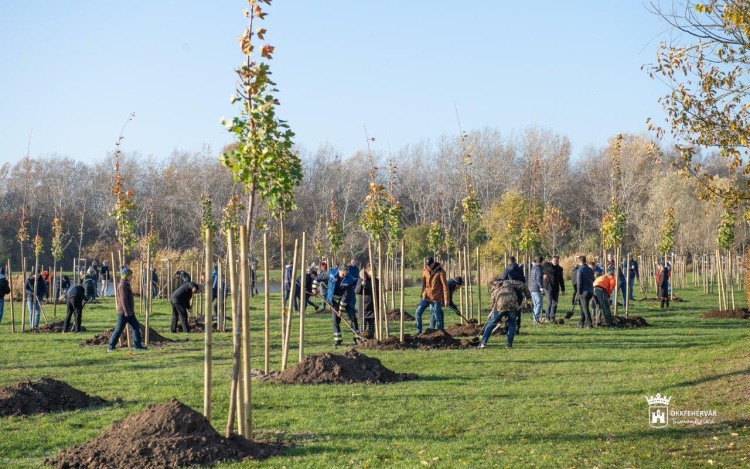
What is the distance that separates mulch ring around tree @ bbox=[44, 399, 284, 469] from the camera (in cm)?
706

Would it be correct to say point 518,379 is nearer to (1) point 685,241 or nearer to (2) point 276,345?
(2) point 276,345

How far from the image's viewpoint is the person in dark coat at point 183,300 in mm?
19797

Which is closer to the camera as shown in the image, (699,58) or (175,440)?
(175,440)

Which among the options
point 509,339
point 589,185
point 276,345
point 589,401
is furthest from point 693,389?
point 589,185

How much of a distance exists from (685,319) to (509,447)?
54.3ft

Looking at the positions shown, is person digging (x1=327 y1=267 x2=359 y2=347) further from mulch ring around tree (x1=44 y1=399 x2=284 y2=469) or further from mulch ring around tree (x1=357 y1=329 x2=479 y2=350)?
mulch ring around tree (x1=44 y1=399 x2=284 y2=469)

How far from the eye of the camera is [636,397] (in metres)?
10.5

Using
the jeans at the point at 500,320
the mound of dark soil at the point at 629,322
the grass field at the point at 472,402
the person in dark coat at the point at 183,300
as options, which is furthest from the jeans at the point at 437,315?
the person in dark coat at the point at 183,300

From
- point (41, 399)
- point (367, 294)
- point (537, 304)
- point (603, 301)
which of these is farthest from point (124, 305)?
point (603, 301)

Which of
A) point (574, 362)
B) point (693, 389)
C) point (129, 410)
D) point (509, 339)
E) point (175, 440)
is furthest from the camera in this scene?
point (509, 339)

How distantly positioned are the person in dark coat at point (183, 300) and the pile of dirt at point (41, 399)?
9271 mm

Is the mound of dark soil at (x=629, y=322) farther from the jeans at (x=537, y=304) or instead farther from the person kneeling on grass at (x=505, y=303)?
the person kneeling on grass at (x=505, y=303)

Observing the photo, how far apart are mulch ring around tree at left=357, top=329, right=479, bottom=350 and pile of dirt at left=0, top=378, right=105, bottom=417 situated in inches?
273

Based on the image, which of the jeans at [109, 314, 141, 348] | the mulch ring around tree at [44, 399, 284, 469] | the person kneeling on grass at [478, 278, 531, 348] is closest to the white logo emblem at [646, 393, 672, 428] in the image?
the mulch ring around tree at [44, 399, 284, 469]
